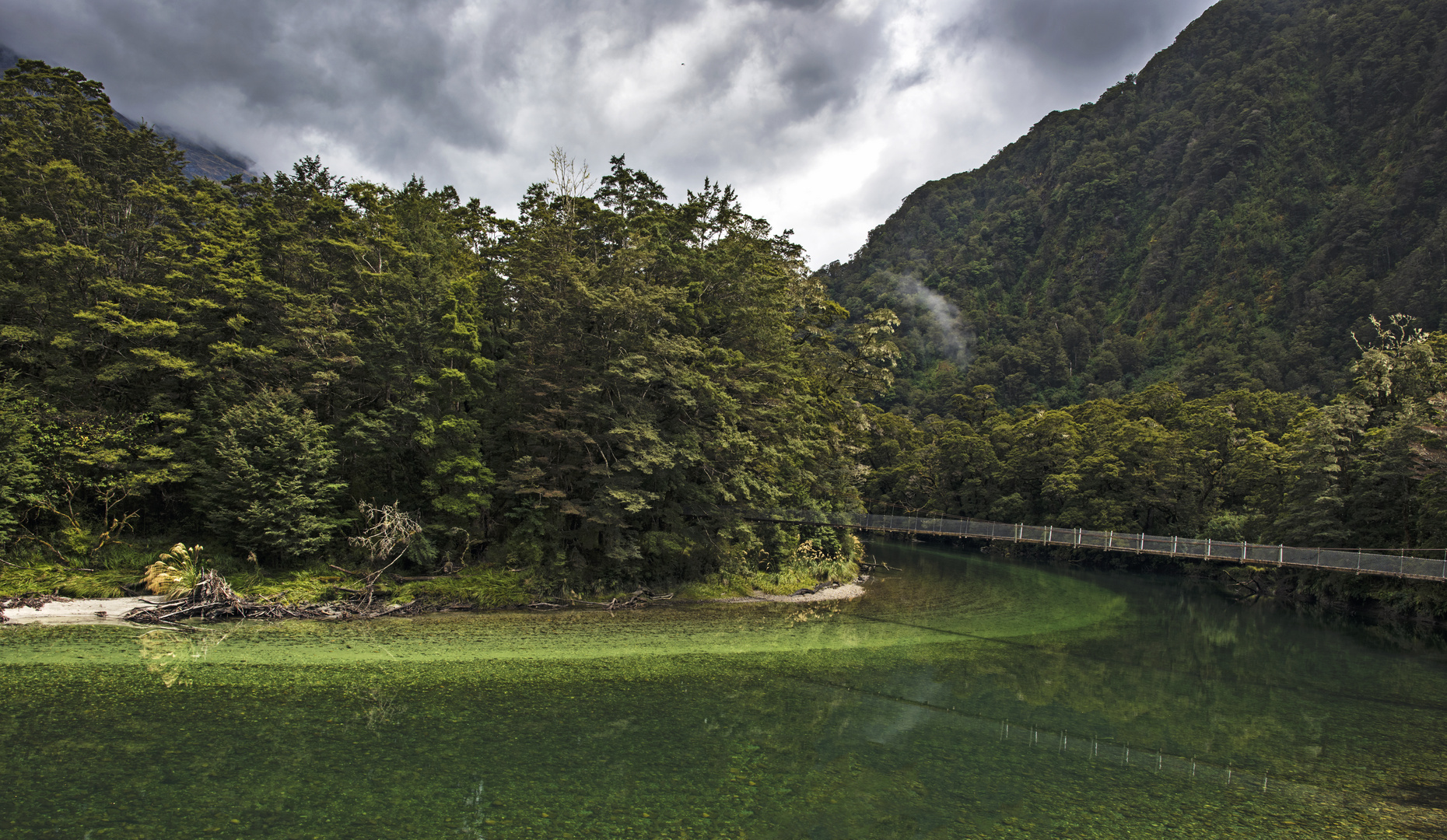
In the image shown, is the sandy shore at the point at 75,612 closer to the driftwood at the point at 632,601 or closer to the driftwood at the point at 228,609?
the driftwood at the point at 228,609

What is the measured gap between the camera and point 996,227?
12244 centimetres

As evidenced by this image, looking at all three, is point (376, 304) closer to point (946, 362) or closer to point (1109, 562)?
point (1109, 562)

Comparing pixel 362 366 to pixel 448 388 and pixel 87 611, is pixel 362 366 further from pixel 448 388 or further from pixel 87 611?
pixel 87 611

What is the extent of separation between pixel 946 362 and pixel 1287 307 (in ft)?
133

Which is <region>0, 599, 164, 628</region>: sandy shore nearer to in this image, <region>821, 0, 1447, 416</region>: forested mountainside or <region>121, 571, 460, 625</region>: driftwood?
<region>121, 571, 460, 625</region>: driftwood

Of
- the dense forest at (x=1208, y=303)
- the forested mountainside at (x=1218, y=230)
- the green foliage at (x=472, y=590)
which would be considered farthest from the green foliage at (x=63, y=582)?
the forested mountainside at (x=1218, y=230)

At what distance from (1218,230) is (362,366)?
3509 inches

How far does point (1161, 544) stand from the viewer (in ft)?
83.7

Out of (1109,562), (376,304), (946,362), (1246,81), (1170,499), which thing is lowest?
(1109,562)

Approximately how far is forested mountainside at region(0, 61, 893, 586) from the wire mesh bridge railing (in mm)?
3935

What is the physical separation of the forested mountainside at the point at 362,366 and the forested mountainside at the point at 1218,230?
5063 cm

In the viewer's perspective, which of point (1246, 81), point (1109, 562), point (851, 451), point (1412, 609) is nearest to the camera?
point (1412, 609)

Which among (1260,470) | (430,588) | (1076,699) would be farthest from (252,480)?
(1260,470)

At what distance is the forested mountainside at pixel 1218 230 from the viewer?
2345 inches
